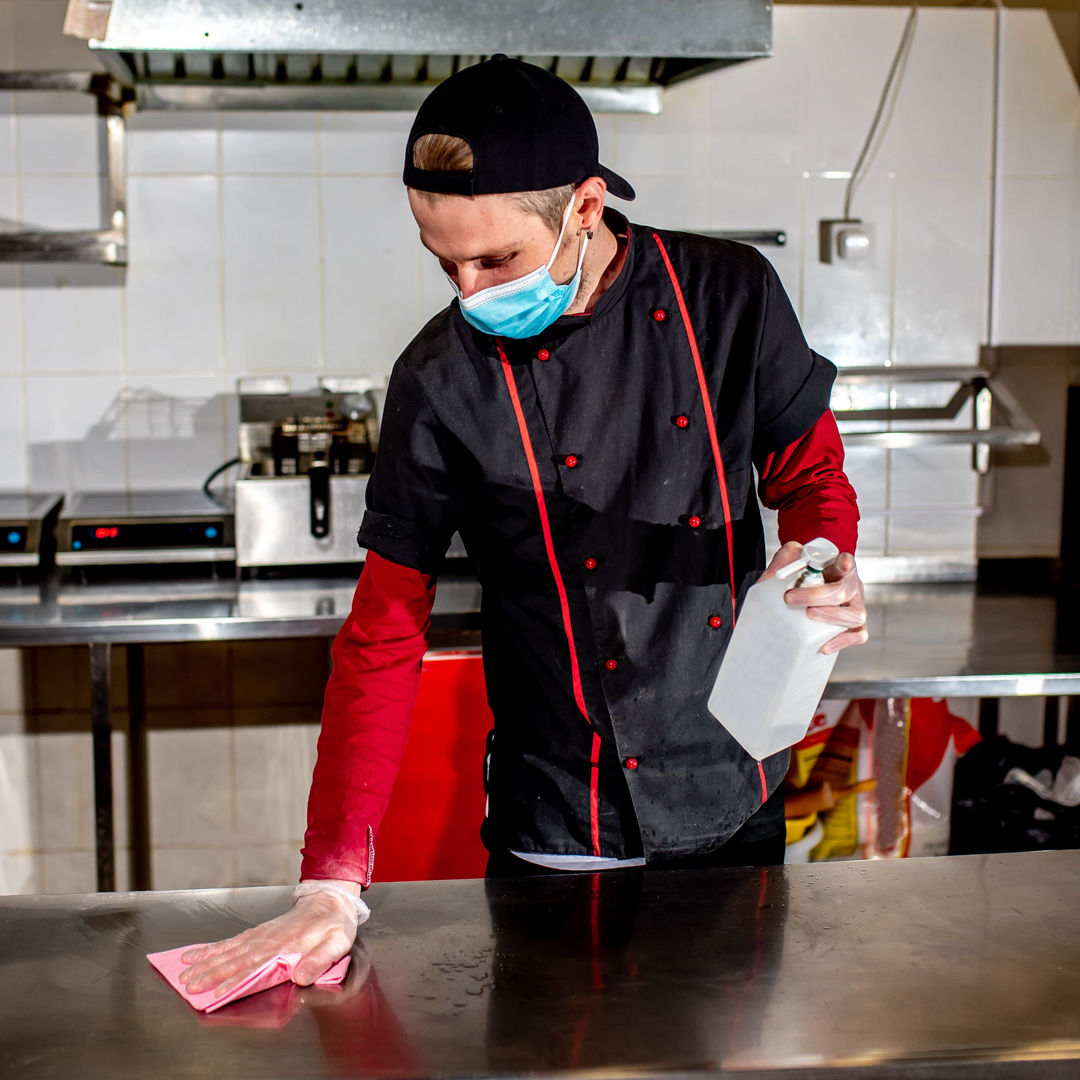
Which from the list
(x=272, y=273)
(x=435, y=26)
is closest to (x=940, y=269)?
(x=435, y=26)

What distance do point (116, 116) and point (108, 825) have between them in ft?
4.98

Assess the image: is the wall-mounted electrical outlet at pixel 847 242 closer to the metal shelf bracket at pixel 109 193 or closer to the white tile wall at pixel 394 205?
the white tile wall at pixel 394 205

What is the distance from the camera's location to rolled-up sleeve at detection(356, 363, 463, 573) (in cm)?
125

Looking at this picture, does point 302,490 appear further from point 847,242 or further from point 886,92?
point 886,92

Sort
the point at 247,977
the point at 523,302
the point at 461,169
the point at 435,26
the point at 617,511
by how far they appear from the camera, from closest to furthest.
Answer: the point at 247,977 → the point at 461,169 → the point at 523,302 → the point at 617,511 → the point at 435,26

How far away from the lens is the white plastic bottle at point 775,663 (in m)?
0.96

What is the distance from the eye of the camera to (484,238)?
3.49 ft

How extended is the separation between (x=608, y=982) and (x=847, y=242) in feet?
7.08

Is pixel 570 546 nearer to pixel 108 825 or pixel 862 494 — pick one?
pixel 108 825

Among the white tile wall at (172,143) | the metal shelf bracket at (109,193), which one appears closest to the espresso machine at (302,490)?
the metal shelf bracket at (109,193)

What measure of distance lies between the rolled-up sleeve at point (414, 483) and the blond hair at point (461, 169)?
270 millimetres

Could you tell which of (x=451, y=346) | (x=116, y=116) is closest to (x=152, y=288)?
(x=116, y=116)

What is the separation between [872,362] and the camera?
279cm

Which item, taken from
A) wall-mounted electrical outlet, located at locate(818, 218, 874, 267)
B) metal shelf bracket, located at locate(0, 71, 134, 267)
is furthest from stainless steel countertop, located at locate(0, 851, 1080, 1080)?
wall-mounted electrical outlet, located at locate(818, 218, 874, 267)
